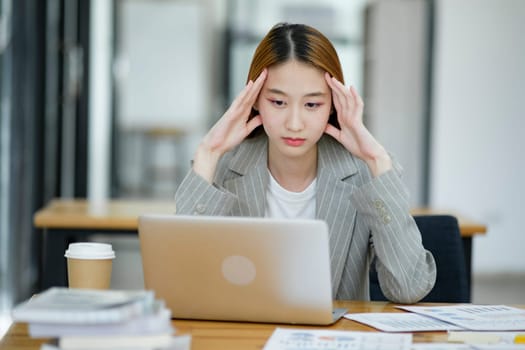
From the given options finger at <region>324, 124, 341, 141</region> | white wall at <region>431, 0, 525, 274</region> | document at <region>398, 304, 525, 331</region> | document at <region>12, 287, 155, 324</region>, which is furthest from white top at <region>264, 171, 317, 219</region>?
white wall at <region>431, 0, 525, 274</region>

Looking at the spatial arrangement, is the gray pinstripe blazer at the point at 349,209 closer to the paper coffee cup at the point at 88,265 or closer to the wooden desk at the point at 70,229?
the paper coffee cup at the point at 88,265

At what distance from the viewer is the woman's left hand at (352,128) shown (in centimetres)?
187

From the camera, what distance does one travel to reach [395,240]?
1777 millimetres

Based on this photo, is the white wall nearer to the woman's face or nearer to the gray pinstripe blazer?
the gray pinstripe blazer

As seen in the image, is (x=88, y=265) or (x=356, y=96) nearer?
(x=88, y=265)

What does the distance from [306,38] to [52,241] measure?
1.44 metres

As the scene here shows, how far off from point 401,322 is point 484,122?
5.01 meters

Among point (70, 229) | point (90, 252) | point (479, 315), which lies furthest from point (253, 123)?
point (70, 229)

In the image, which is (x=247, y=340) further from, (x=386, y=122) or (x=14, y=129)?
(x=386, y=122)

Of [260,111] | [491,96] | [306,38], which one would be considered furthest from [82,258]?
[491,96]

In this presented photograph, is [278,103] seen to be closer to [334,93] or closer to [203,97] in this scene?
[334,93]

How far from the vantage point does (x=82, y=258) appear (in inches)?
60.5

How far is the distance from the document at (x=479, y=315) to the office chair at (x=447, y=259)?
0.44 metres

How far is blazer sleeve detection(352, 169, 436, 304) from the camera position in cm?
176
